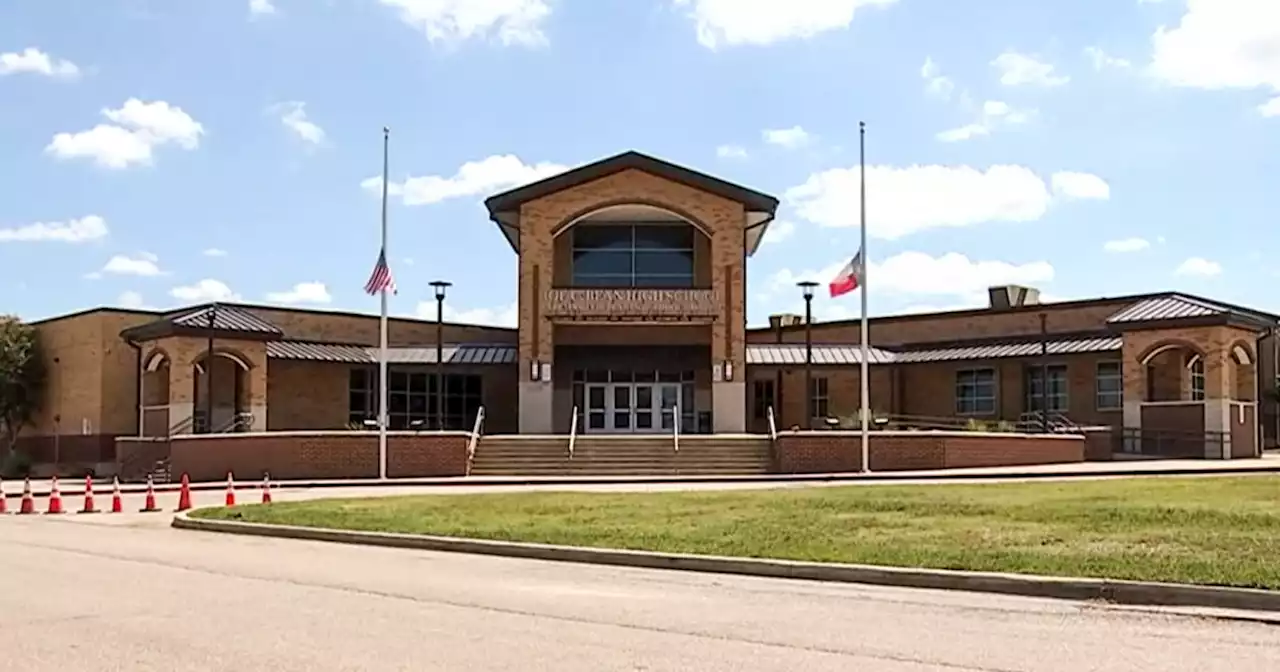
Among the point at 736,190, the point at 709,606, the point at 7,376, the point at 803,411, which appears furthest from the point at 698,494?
the point at 7,376

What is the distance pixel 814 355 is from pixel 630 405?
24.0 feet

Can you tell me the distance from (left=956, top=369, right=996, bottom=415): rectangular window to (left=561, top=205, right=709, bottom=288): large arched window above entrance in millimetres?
10456

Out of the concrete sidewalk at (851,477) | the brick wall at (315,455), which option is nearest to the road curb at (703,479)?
the concrete sidewalk at (851,477)

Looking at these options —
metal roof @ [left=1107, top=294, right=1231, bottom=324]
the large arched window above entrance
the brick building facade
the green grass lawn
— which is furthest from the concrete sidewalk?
the large arched window above entrance

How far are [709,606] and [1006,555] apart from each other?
376 centimetres

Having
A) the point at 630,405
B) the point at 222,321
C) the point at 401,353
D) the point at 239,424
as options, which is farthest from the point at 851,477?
the point at 401,353

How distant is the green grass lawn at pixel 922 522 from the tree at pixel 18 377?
28.1 meters

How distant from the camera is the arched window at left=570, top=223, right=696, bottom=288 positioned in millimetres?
45406

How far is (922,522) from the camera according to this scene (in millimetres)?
18109

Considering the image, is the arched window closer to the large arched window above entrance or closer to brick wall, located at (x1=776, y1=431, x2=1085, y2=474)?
the large arched window above entrance

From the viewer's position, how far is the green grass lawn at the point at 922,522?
1388cm

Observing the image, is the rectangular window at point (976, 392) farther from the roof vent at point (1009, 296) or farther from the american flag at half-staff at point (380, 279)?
the american flag at half-staff at point (380, 279)

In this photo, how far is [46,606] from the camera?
40.2 feet

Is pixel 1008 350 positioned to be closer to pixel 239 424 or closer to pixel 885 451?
pixel 885 451
